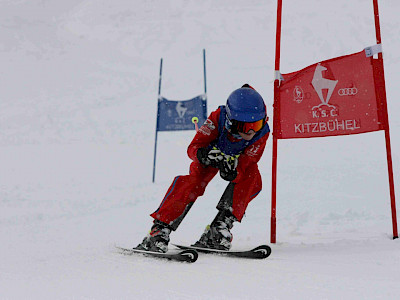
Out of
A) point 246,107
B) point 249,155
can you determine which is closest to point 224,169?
point 249,155

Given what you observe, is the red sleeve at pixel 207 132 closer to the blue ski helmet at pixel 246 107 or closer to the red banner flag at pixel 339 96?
the blue ski helmet at pixel 246 107

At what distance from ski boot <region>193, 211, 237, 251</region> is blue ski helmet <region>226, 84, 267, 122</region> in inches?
27.7

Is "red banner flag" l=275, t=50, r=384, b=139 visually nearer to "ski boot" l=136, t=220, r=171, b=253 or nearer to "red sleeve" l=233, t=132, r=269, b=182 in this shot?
"red sleeve" l=233, t=132, r=269, b=182

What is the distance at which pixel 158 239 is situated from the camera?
3.20 meters

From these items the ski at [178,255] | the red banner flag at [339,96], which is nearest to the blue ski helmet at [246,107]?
the red banner flag at [339,96]

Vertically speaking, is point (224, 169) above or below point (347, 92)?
below

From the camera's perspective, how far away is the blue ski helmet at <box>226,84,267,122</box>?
316cm

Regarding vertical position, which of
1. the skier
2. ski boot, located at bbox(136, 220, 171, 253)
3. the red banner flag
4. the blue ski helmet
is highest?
the red banner flag

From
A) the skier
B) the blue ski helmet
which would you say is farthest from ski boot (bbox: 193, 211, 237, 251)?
the blue ski helmet

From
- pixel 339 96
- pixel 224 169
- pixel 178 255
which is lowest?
pixel 178 255

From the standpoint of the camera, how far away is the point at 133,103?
15461mm

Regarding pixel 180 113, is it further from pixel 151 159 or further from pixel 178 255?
pixel 178 255

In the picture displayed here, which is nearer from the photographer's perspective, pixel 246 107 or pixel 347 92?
pixel 246 107

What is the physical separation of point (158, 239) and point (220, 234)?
1.43 feet
